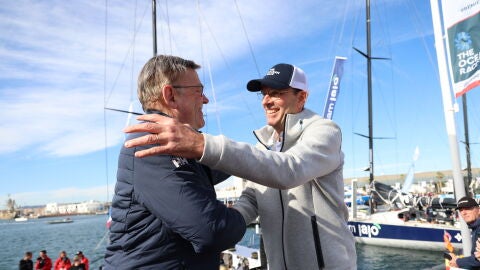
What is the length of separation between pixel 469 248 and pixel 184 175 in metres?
5.41

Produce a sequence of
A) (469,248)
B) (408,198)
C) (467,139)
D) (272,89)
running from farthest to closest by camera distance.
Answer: (467,139) < (408,198) < (469,248) < (272,89)

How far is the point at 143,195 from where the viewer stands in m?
1.51

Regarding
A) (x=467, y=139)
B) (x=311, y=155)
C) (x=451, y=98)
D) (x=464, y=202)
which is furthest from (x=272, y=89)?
(x=467, y=139)

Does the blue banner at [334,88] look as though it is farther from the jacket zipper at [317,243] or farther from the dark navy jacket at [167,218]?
the dark navy jacket at [167,218]

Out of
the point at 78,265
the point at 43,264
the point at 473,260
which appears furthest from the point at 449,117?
the point at 43,264

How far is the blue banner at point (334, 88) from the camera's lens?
A: 71.1ft

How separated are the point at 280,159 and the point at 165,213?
20.9 inches

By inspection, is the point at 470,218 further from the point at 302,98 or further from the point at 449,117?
the point at 302,98

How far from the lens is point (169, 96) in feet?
5.83

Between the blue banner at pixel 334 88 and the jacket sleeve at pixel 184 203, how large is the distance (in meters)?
20.4

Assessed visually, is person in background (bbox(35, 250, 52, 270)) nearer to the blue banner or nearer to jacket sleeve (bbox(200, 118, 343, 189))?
the blue banner

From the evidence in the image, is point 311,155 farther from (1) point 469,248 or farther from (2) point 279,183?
(1) point 469,248

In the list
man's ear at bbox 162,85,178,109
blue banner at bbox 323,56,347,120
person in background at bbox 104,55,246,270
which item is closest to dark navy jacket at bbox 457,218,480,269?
person in background at bbox 104,55,246,270

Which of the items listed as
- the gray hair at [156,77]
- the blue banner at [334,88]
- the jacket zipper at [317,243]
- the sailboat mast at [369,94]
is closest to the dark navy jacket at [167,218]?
the gray hair at [156,77]
